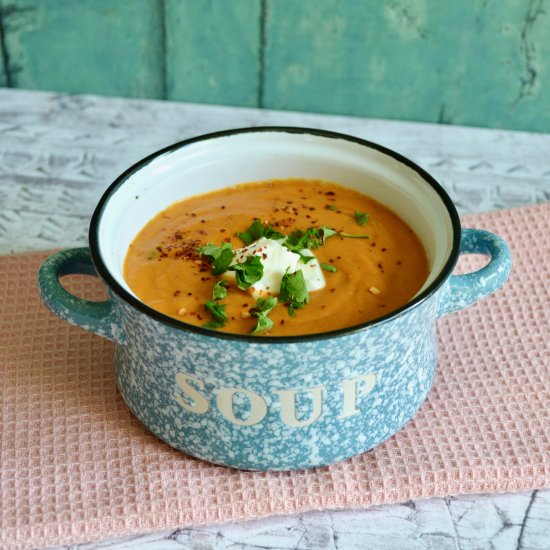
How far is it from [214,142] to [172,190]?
96mm

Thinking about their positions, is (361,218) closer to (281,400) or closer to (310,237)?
(310,237)

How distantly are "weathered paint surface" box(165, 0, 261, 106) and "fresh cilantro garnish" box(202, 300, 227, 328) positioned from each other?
102 centimetres

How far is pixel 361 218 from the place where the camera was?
145 cm

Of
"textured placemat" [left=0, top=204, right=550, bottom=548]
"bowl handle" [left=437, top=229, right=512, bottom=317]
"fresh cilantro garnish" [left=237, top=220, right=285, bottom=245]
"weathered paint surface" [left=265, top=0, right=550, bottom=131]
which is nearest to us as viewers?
"textured placemat" [left=0, top=204, right=550, bottom=548]

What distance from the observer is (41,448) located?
4.16 feet

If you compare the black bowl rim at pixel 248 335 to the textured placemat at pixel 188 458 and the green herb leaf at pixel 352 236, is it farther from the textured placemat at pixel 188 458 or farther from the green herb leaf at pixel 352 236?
the textured placemat at pixel 188 458

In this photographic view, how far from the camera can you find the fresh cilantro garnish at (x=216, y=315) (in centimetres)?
122

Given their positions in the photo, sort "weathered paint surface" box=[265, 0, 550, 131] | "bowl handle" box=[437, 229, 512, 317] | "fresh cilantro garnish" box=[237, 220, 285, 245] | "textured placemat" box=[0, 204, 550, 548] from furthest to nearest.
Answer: "weathered paint surface" box=[265, 0, 550, 131] < "fresh cilantro garnish" box=[237, 220, 285, 245] < "bowl handle" box=[437, 229, 512, 317] < "textured placemat" box=[0, 204, 550, 548]

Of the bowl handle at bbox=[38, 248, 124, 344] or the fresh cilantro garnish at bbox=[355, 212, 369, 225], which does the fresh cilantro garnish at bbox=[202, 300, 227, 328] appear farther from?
the fresh cilantro garnish at bbox=[355, 212, 369, 225]

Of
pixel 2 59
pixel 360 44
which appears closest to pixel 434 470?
pixel 360 44

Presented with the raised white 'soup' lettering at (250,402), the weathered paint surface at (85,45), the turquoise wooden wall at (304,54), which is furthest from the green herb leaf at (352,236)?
the weathered paint surface at (85,45)

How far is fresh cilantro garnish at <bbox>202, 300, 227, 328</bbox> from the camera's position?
4.01ft

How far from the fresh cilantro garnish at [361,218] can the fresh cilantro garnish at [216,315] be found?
0.30 meters

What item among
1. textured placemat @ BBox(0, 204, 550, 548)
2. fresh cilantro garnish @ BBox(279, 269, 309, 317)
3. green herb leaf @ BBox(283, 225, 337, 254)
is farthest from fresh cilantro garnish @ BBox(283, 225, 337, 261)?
textured placemat @ BBox(0, 204, 550, 548)
